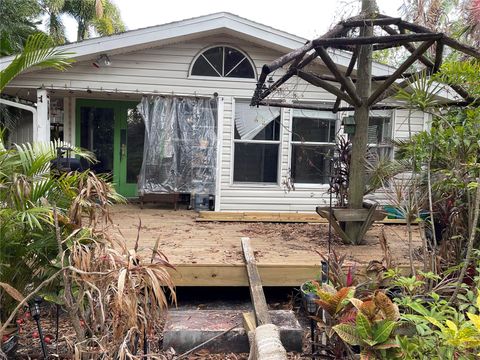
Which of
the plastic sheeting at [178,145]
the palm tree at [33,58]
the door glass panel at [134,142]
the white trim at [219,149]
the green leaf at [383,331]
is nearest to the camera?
the green leaf at [383,331]

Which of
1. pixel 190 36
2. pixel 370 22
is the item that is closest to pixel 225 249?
pixel 370 22

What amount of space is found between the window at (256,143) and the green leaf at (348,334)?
5181 millimetres

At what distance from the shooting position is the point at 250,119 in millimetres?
7023

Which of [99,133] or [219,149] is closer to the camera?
[219,149]

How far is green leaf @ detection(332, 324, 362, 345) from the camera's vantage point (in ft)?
6.49

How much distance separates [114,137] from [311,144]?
4359 millimetres

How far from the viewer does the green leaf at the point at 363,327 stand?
1945 millimetres

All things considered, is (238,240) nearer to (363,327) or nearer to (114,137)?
(363,327)

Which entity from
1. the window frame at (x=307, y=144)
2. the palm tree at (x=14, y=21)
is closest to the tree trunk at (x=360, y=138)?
the window frame at (x=307, y=144)

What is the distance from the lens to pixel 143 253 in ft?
12.7

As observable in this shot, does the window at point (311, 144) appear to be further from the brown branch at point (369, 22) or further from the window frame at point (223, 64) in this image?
the brown branch at point (369, 22)

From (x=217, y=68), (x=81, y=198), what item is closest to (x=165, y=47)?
(x=217, y=68)

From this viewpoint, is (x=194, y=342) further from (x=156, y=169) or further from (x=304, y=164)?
(x=304, y=164)

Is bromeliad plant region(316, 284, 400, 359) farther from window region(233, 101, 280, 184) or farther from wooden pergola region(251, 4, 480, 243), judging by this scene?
window region(233, 101, 280, 184)
